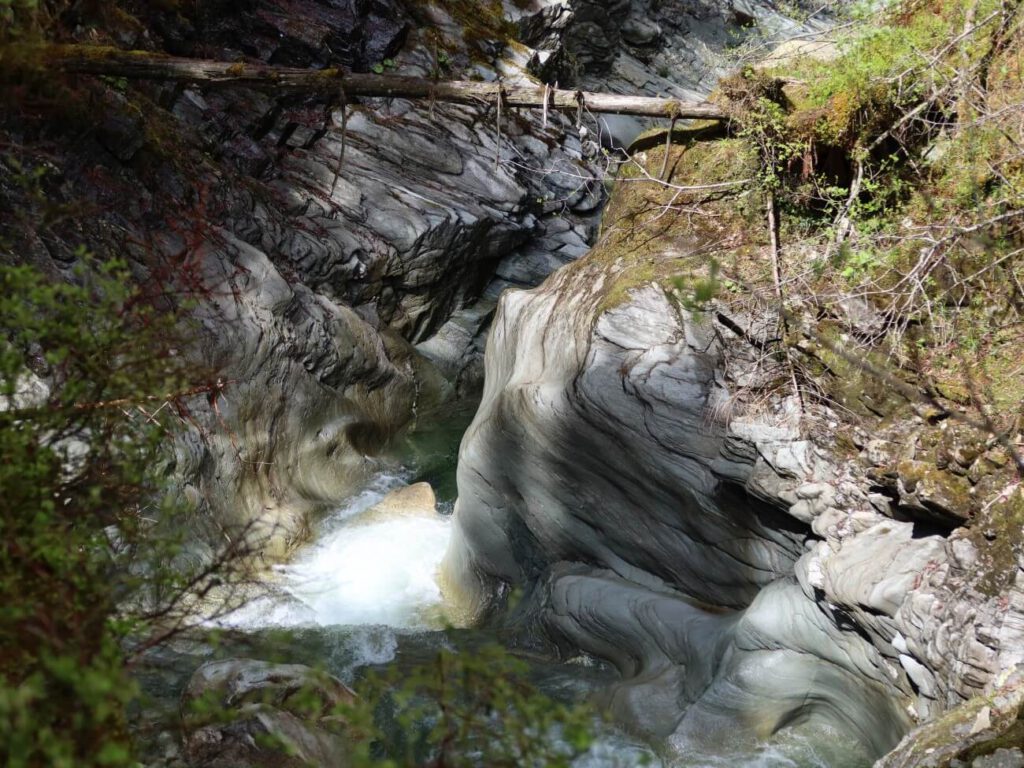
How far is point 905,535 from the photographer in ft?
13.9

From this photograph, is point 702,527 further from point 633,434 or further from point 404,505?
point 404,505

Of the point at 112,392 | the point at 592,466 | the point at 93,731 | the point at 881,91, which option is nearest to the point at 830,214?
the point at 881,91

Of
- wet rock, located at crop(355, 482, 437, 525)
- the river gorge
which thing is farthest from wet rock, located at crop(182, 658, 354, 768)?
wet rock, located at crop(355, 482, 437, 525)

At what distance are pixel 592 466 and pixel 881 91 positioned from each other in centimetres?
340

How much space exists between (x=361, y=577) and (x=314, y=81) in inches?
194

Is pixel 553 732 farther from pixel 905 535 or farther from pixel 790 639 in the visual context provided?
pixel 905 535

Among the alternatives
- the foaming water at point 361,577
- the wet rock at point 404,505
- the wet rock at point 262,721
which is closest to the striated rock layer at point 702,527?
the foaming water at point 361,577

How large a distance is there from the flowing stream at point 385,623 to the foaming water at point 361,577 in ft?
0.03

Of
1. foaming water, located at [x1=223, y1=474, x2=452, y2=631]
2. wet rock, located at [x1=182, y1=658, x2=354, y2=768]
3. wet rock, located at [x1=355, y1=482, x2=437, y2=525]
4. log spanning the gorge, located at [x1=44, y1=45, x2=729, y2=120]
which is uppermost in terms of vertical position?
log spanning the gorge, located at [x1=44, y1=45, x2=729, y2=120]

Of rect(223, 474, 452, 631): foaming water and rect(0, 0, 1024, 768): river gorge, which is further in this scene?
rect(223, 474, 452, 631): foaming water

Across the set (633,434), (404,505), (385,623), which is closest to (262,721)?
(633,434)

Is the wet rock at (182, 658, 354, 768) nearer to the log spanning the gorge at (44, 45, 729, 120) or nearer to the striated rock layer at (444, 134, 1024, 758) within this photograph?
the striated rock layer at (444, 134, 1024, 758)

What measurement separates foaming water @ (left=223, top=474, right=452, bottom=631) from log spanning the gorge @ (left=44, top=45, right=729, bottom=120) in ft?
14.8

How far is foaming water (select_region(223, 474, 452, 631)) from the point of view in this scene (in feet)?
23.5
